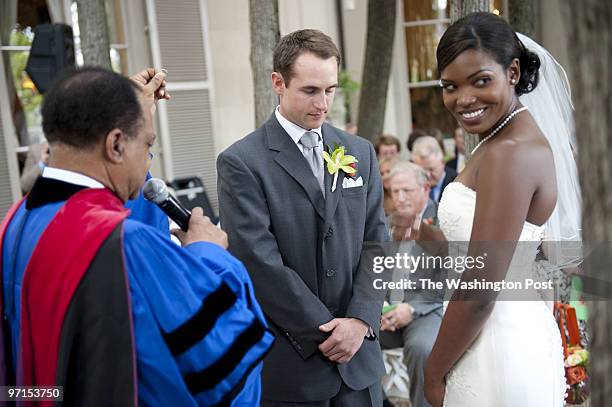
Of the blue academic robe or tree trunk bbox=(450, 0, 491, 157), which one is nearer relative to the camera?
the blue academic robe

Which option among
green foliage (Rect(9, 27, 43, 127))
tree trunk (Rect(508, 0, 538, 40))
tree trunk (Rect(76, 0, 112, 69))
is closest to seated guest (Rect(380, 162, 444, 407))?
tree trunk (Rect(76, 0, 112, 69))

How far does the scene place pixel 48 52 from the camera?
7.18 m

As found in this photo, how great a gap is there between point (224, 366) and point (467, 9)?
2692mm

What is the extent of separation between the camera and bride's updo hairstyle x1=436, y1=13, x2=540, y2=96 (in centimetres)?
256

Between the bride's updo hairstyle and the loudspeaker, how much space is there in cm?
538

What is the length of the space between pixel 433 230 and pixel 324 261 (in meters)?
0.50

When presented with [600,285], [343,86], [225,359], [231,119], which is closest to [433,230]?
[225,359]

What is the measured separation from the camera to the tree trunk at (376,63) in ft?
30.6

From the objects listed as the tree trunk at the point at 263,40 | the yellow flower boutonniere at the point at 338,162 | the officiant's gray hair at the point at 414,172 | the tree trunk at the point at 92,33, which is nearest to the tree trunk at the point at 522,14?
the tree trunk at the point at 263,40

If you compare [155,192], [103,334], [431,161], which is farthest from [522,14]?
[103,334]

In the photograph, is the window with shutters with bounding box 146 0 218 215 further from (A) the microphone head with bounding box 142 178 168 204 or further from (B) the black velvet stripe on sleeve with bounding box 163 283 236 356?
(B) the black velvet stripe on sleeve with bounding box 163 283 236 356

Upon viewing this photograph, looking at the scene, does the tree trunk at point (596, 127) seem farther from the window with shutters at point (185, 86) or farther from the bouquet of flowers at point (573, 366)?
the window with shutters at point (185, 86)

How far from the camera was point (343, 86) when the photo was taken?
1288 cm

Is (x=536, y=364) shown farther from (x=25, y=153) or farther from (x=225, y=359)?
(x=25, y=153)
